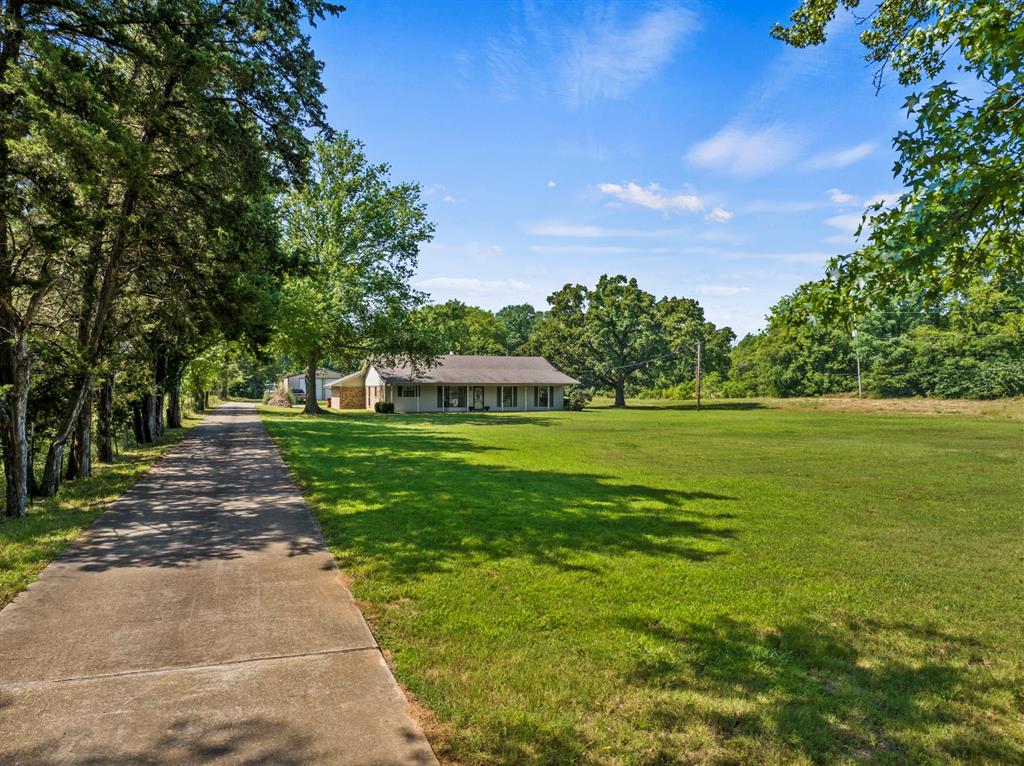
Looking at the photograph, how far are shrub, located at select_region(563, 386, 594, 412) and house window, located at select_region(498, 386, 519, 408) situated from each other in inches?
182

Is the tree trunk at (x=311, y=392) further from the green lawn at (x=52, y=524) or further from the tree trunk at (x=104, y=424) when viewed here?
the green lawn at (x=52, y=524)

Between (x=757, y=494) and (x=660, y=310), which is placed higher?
(x=660, y=310)

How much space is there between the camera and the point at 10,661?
3752 millimetres

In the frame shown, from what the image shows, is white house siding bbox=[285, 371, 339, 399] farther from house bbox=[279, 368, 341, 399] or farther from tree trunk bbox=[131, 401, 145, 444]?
tree trunk bbox=[131, 401, 145, 444]

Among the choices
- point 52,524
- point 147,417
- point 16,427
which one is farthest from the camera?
point 147,417

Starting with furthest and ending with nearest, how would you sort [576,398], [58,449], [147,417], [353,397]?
[576,398] → [353,397] → [147,417] → [58,449]

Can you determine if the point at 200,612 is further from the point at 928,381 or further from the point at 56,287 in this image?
the point at 928,381

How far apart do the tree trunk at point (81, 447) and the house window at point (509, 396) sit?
126 ft

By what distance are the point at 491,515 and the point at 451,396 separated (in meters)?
40.0

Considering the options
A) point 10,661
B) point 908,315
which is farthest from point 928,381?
point 10,661

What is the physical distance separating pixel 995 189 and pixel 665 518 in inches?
230

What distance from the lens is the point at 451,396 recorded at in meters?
48.1

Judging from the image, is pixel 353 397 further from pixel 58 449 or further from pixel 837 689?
pixel 837 689

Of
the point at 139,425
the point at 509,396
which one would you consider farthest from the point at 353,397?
the point at 139,425
